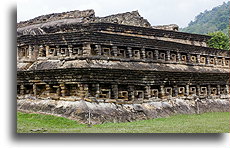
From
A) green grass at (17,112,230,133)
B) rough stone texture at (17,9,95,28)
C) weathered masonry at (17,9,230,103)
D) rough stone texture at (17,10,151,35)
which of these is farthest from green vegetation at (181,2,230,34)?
green grass at (17,112,230,133)

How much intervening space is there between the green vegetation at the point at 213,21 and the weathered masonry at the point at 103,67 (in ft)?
15.6

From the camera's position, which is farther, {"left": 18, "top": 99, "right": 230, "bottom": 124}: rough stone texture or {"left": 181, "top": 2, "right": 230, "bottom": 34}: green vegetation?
{"left": 181, "top": 2, "right": 230, "bottom": 34}: green vegetation

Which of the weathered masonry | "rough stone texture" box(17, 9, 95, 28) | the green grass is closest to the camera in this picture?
the green grass

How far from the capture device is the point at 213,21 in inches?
731

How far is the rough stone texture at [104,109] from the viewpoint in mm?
8766

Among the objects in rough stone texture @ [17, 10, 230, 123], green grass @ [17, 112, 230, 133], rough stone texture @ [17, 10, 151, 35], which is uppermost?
rough stone texture @ [17, 10, 151, 35]

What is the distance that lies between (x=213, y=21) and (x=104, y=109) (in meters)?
12.5

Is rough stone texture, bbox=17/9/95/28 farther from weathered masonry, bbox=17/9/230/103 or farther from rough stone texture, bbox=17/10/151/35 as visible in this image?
weathered masonry, bbox=17/9/230/103

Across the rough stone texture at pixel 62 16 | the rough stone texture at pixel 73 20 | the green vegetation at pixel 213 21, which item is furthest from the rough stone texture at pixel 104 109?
the green vegetation at pixel 213 21

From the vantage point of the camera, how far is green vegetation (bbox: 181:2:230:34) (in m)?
16.5

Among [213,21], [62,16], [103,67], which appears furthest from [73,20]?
[213,21]

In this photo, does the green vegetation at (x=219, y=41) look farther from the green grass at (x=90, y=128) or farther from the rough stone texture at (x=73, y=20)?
the green grass at (x=90, y=128)

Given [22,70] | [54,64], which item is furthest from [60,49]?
[22,70]

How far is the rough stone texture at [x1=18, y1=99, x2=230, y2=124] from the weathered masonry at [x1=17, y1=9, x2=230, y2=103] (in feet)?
1.00
